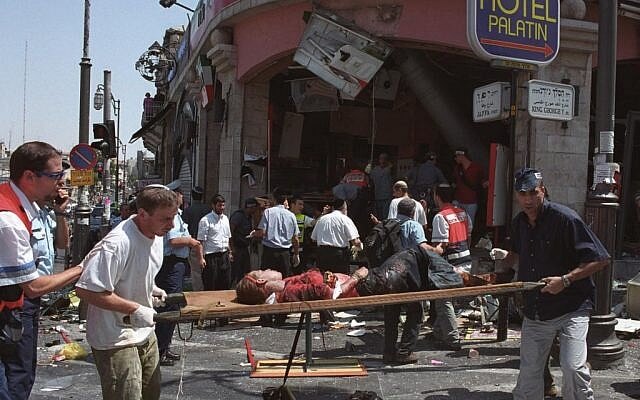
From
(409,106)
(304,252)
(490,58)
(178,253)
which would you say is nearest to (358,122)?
(409,106)

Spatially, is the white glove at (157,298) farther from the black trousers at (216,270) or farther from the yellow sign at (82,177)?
the yellow sign at (82,177)

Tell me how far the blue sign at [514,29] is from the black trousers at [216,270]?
15.6 feet

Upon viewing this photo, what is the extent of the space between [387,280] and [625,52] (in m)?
7.09

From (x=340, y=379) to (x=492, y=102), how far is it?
3965 mm

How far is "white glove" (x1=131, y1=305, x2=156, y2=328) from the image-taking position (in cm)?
338

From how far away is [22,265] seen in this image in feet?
10.7

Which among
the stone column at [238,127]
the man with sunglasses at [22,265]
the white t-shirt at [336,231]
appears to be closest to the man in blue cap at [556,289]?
the man with sunglasses at [22,265]

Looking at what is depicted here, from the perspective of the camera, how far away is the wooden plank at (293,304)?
13.9 ft

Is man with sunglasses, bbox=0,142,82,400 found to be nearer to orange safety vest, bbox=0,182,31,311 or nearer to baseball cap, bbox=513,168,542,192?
orange safety vest, bbox=0,182,31,311

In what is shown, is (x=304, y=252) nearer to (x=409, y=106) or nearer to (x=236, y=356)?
(x=236, y=356)

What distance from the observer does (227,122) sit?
44.4 ft

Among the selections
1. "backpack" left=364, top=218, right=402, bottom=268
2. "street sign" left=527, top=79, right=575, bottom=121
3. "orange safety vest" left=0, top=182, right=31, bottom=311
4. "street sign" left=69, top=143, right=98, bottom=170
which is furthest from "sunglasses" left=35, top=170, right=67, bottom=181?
"street sign" left=69, top=143, right=98, bottom=170

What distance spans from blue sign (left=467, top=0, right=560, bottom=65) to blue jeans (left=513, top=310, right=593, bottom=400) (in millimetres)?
4106

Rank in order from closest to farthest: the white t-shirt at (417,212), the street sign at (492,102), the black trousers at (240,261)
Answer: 1. the street sign at (492,102)
2. the white t-shirt at (417,212)
3. the black trousers at (240,261)
